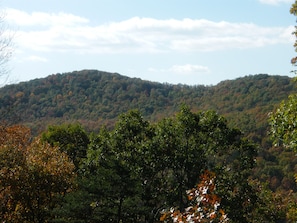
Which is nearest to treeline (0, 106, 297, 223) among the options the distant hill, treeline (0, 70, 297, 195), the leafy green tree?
the leafy green tree

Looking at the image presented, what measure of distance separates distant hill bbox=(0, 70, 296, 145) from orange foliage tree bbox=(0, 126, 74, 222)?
7553cm

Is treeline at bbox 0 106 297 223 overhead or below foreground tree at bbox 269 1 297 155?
below

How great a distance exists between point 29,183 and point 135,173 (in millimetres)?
5195

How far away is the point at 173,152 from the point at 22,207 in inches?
316

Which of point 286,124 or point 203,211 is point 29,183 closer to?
point 286,124

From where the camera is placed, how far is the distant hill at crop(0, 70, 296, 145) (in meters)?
115

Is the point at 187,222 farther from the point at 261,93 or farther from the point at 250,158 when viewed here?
the point at 261,93

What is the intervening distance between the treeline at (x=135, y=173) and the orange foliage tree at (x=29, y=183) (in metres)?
0.04

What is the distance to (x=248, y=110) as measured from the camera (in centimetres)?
11531

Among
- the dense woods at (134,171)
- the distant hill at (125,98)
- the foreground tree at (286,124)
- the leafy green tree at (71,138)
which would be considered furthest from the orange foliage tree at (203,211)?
the distant hill at (125,98)

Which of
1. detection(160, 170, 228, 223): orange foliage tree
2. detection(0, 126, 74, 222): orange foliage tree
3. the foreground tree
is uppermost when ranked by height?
the foreground tree

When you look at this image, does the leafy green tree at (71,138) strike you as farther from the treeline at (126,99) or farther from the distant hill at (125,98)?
the distant hill at (125,98)

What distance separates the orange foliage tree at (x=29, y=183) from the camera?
18141 millimetres

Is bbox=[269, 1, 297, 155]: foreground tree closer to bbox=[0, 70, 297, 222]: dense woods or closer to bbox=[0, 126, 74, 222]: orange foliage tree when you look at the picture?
bbox=[0, 70, 297, 222]: dense woods
